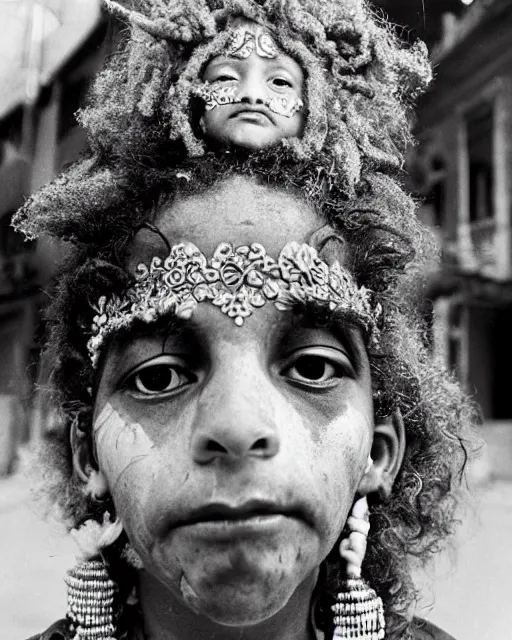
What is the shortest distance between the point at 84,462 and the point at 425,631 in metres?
1.25

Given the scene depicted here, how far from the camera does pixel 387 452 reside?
82.4 inches

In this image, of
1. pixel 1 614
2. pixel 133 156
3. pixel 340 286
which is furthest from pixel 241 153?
pixel 1 614

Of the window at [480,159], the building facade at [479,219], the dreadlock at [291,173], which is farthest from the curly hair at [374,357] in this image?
the window at [480,159]

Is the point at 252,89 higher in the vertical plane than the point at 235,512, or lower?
higher

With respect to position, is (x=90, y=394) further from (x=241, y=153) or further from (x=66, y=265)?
(x=241, y=153)

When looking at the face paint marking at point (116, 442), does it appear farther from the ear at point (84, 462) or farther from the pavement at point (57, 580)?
the pavement at point (57, 580)

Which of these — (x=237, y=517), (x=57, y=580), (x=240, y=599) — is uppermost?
(x=237, y=517)

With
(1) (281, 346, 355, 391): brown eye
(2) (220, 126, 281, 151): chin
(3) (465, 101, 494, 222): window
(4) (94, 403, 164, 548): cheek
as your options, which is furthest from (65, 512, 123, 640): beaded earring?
(3) (465, 101, 494, 222): window

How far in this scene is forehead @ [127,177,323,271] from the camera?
5.90 feet

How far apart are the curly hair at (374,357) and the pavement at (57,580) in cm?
22

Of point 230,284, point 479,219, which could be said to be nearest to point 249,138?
point 230,284

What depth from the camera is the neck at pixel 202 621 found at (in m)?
1.86

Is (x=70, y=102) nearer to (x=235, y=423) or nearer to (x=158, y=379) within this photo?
(x=158, y=379)

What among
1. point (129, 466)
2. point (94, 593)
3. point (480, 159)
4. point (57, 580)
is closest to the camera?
point (129, 466)
